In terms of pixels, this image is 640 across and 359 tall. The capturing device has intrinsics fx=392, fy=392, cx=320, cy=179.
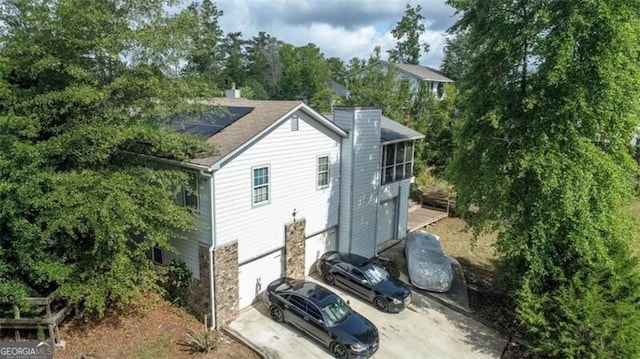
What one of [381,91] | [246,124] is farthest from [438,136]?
[246,124]

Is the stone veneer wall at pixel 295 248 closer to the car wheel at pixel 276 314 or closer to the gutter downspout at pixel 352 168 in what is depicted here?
the car wheel at pixel 276 314

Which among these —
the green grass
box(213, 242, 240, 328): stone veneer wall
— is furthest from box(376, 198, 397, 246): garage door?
the green grass

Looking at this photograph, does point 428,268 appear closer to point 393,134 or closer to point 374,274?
point 374,274

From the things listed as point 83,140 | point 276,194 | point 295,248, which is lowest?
point 295,248

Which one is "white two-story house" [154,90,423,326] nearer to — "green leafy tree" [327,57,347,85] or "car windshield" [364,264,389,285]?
"car windshield" [364,264,389,285]

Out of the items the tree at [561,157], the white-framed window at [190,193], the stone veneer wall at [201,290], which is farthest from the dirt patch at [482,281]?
the white-framed window at [190,193]
